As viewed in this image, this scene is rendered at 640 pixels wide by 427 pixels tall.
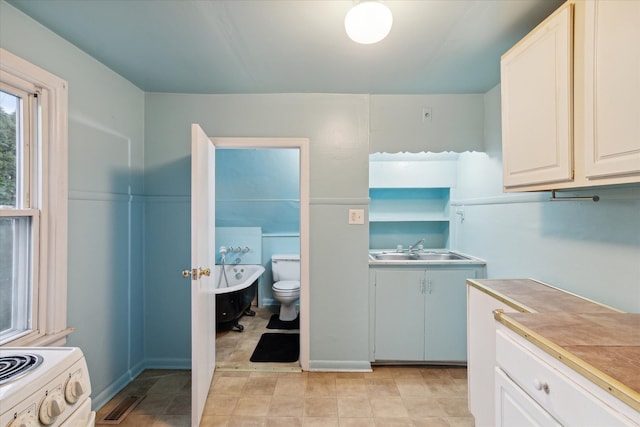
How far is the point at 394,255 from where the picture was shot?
279cm

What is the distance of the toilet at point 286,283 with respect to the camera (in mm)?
3271

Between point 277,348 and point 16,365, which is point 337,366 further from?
point 16,365

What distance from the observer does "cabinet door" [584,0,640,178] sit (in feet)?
2.98

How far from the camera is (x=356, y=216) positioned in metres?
2.33

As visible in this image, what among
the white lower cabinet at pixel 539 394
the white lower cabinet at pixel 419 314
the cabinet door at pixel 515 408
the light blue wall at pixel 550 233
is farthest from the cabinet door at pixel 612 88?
the white lower cabinet at pixel 419 314

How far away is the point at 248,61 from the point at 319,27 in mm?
573

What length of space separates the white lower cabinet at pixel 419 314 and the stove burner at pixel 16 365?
195 cm

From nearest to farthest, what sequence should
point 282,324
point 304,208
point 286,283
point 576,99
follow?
point 576,99
point 304,208
point 282,324
point 286,283

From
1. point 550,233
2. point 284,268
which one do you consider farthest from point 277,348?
point 550,233

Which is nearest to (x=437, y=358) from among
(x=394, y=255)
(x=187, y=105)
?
(x=394, y=255)

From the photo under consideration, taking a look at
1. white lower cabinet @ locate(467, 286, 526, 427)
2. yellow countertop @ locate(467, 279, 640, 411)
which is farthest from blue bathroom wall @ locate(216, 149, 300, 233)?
yellow countertop @ locate(467, 279, 640, 411)

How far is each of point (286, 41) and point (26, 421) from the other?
1788mm

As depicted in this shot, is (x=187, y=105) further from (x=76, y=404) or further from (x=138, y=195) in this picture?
(x=76, y=404)

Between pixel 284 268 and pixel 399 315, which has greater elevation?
pixel 284 268
